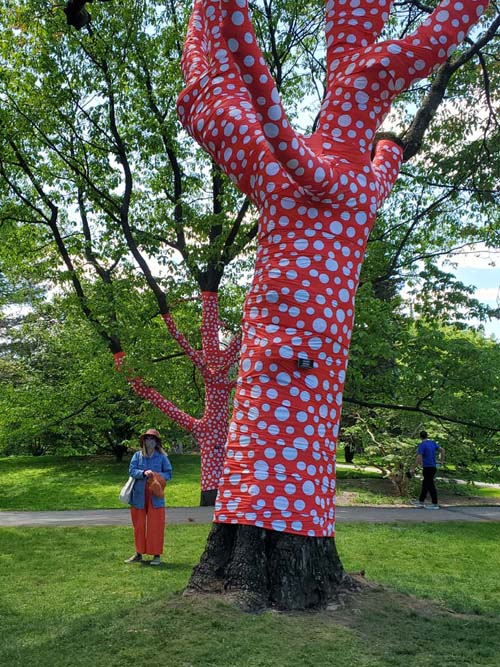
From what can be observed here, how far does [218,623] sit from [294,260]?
8.73 feet

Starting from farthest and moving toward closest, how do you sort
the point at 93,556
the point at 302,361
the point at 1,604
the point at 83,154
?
the point at 83,154
the point at 93,556
the point at 1,604
the point at 302,361

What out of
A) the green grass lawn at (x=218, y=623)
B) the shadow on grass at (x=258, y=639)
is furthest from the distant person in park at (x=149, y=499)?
the shadow on grass at (x=258, y=639)

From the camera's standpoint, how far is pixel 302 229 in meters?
4.86

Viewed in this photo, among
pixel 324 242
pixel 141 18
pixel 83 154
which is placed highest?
pixel 141 18

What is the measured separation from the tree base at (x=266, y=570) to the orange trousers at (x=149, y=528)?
271cm

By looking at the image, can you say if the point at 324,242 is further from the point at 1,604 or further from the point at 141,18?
the point at 141,18

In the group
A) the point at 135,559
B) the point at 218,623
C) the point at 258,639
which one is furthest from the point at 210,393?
the point at 258,639

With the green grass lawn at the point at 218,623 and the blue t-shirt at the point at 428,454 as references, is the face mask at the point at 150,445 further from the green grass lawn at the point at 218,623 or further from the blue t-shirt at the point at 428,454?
the blue t-shirt at the point at 428,454

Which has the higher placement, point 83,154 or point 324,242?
point 83,154

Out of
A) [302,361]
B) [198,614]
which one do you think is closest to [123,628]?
[198,614]

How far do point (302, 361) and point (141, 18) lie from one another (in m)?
11.5

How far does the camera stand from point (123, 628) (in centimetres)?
395

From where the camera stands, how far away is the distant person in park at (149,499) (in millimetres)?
7082

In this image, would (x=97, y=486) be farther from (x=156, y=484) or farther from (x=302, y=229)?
(x=302, y=229)
